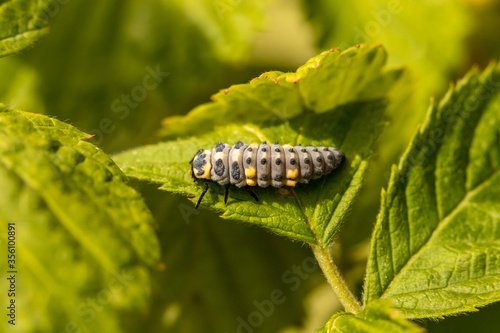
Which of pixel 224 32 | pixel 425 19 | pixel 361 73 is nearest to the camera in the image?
pixel 361 73

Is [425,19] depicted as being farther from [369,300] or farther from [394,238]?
[369,300]

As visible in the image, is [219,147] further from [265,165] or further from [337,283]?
[337,283]

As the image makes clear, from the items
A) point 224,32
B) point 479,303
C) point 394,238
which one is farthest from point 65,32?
point 479,303

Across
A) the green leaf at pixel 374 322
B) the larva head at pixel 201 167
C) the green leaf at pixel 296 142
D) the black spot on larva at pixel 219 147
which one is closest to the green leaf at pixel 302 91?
the green leaf at pixel 296 142

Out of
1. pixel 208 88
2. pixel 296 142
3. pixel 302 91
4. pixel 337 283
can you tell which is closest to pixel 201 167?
pixel 296 142

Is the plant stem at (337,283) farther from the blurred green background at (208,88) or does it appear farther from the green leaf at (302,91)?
the blurred green background at (208,88)

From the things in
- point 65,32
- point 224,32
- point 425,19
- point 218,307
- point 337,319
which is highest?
point 425,19
